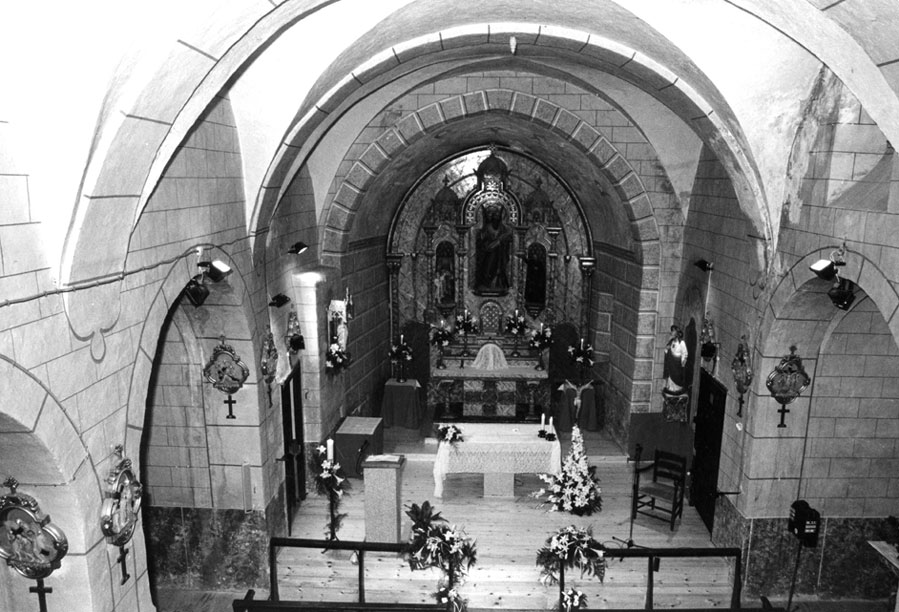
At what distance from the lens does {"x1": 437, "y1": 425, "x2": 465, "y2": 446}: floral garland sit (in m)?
9.55

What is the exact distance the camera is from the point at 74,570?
168 inches

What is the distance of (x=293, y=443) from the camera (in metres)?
8.77

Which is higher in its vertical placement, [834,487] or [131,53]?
[131,53]

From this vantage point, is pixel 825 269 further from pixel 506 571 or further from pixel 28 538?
pixel 28 538

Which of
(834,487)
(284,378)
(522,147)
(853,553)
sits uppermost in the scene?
(522,147)

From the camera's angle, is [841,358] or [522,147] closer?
[841,358]

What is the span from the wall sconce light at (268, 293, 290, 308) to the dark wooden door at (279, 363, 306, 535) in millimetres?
1067

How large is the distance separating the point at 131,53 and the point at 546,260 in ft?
35.5

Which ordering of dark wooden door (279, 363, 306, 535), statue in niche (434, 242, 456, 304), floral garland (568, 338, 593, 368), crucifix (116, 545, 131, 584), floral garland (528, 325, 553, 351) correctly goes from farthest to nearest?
statue in niche (434, 242, 456, 304)
floral garland (528, 325, 553, 351)
floral garland (568, 338, 593, 368)
dark wooden door (279, 363, 306, 535)
crucifix (116, 545, 131, 584)

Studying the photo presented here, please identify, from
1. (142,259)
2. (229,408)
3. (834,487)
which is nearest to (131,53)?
(142,259)

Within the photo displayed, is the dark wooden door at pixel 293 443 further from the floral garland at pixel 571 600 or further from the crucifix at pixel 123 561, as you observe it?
the floral garland at pixel 571 600

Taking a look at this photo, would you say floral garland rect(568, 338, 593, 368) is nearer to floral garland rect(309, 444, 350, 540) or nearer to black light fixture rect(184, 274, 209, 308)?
floral garland rect(309, 444, 350, 540)

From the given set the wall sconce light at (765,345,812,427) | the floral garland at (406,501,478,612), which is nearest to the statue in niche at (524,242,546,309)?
the wall sconce light at (765,345,812,427)

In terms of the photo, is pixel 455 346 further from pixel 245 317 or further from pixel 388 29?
pixel 388 29
